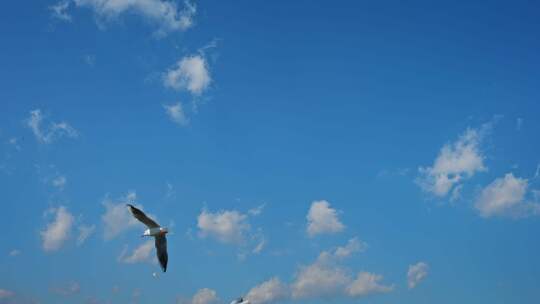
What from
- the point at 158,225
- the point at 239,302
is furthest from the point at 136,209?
the point at 239,302

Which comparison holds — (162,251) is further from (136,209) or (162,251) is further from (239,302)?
(239,302)

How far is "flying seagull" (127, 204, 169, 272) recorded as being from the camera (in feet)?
237

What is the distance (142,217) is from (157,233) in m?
4.13

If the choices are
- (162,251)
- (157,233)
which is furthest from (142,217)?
(162,251)

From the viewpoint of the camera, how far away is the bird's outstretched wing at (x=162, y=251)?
7731 centimetres

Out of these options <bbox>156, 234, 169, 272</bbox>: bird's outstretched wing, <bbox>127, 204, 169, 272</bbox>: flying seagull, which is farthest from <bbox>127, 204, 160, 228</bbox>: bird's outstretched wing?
<bbox>156, 234, 169, 272</bbox>: bird's outstretched wing

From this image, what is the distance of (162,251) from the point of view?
7812 centimetres

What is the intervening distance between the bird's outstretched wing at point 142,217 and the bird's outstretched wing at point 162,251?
3140 millimetres

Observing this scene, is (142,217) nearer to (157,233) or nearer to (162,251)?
(157,233)

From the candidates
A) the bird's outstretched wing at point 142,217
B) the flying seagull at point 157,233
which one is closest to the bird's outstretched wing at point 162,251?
the flying seagull at point 157,233

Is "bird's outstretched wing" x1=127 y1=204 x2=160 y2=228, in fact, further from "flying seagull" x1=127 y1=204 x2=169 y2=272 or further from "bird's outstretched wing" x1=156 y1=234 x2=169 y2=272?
"bird's outstretched wing" x1=156 y1=234 x2=169 y2=272

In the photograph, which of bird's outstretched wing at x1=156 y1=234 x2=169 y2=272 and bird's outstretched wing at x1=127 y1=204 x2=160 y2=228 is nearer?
bird's outstretched wing at x1=127 y1=204 x2=160 y2=228

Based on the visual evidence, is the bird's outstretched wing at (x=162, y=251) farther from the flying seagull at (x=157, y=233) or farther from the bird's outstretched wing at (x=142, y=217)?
the bird's outstretched wing at (x=142, y=217)

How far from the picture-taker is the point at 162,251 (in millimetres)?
78125
